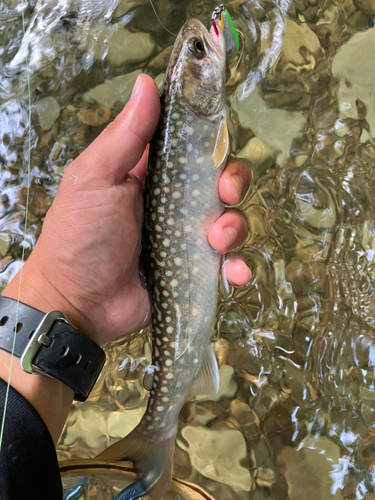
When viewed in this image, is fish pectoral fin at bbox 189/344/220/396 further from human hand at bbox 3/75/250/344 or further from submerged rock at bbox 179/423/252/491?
submerged rock at bbox 179/423/252/491

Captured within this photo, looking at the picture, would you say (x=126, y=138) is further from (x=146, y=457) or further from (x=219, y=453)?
(x=219, y=453)

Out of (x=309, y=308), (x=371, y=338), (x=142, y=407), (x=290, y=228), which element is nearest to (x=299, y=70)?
(x=290, y=228)

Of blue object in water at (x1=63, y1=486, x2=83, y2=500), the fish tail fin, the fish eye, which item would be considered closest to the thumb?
the fish eye

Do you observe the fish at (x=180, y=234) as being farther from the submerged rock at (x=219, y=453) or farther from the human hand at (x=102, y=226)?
the submerged rock at (x=219, y=453)

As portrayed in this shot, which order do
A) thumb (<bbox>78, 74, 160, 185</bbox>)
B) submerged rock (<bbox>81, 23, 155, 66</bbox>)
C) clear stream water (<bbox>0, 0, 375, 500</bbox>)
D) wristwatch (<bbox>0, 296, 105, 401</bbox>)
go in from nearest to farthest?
wristwatch (<bbox>0, 296, 105, 401</bbox>), thumb (<bbox>78, 74, 160, 185</bbox>), clear stream water (<bbox>0, 0, 375, 500</bbox>), submerged rock (<bbox>81, 23, 155, 66</bbox>)

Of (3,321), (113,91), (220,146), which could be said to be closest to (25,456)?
(3,321)

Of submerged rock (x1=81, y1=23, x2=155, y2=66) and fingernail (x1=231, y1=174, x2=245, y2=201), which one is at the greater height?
submerged rock (x1=81, y1=23, x2=155, y2=66)

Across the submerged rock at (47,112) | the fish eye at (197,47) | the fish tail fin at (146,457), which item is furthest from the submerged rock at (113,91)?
the fish tail fin at (146,457)

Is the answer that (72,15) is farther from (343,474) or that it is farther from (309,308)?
(343,474)
